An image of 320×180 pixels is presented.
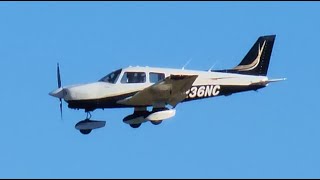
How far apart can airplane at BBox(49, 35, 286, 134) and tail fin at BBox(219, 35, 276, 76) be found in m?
1.38

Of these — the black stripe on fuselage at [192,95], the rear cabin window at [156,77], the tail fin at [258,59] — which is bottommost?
the black stripe on fuselage at [192,95]

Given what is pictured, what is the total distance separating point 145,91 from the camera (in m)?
30.8

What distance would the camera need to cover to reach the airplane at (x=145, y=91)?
3083 cm

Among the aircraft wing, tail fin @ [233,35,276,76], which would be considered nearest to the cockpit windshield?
the aircraft wing

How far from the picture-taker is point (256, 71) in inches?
1350

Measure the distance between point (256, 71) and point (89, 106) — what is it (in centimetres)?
709

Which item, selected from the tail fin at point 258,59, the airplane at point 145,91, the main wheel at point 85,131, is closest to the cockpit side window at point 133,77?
the airplane at point 145,91

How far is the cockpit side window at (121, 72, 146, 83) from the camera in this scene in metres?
31.4

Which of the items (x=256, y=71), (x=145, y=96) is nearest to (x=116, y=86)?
(x=145, y=96)

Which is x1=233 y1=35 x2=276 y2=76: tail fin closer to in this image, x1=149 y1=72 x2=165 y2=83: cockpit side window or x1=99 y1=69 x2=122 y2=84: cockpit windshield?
x1=149 y1=72 x2=165 y2=83: cockpit side window

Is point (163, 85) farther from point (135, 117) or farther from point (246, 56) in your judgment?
point (246, 56)

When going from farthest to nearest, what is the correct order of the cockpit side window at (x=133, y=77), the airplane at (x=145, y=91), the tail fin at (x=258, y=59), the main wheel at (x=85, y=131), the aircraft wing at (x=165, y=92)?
the tail fin at (x=258, y=59), the main wheel at (x=85, y=131), the cockpit side window at (x=133, y=77), the airplane at (x=145, y=91), the aircraft wing at (x=165, y=92)

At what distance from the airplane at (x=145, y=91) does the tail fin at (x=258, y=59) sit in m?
1.38

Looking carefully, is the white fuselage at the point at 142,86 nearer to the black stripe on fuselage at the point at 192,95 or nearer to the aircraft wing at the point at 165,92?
the black stripe on fuselage at the point at 192,95
